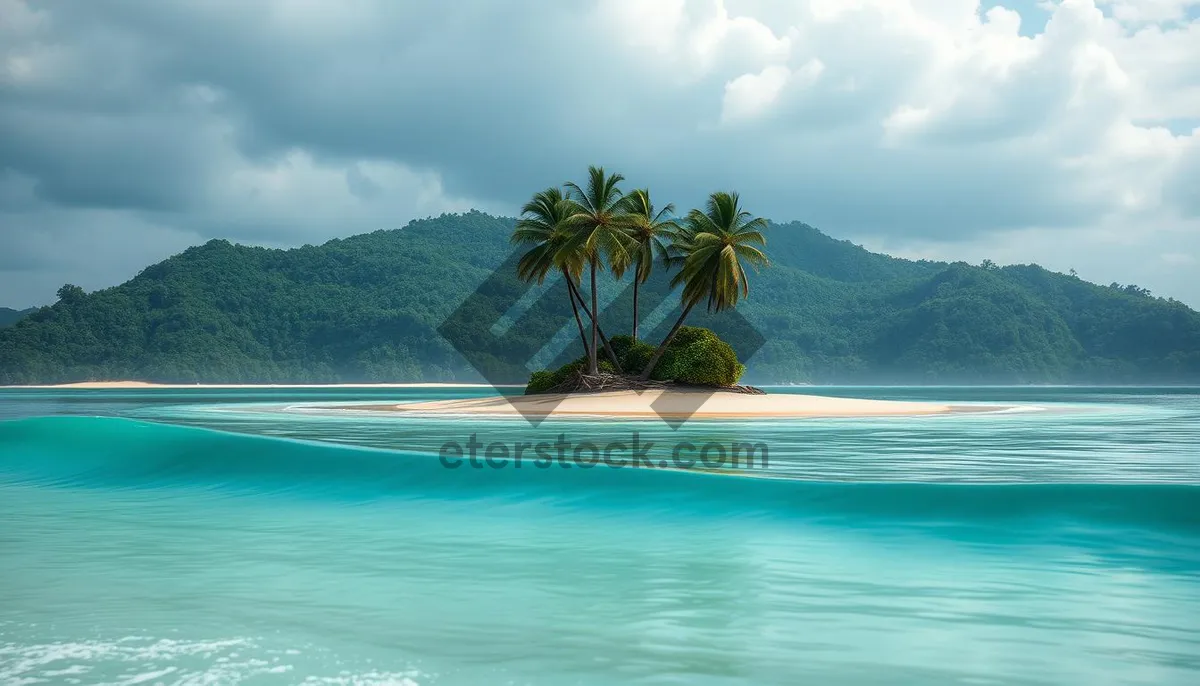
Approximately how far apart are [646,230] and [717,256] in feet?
12.8

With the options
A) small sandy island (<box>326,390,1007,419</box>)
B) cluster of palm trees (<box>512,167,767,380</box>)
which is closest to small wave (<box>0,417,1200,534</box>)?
small sandy island (<box>326,390,1007,419</box>)

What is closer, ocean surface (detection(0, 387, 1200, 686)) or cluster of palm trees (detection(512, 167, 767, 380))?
ocean surface (detection(0, 387, 1200, 686))

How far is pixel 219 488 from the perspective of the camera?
12477 mm

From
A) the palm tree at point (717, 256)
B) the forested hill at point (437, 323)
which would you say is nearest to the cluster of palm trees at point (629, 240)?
the palm tree at point (717, 256)

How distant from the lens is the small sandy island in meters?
36.2

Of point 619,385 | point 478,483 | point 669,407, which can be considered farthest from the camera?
point 619,385

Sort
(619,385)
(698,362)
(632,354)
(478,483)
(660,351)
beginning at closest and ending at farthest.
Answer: (478,483), (698,362), (619,385), (660,351), (632,354)

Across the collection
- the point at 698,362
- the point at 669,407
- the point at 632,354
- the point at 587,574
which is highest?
the point at 632,354

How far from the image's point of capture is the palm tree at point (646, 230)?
43.6 m

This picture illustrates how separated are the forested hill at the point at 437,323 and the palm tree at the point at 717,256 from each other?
53937 millimetres

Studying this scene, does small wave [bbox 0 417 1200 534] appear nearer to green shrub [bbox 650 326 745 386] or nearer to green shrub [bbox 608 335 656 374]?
green shrub [bbox 650 326 745 386]

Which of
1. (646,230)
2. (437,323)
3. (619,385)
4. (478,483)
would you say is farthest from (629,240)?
(437,323)

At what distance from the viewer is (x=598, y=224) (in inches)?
1625

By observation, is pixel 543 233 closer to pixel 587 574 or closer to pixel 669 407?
pixel 669 407
